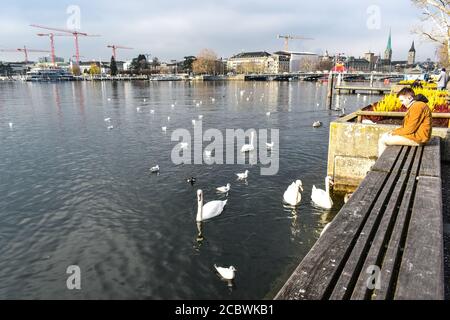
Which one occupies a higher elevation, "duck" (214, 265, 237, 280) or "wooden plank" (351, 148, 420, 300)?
"wooden plank" (351, 148, 420, 300)

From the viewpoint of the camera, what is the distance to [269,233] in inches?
389

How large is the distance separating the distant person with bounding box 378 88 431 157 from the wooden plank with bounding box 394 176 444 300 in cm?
376

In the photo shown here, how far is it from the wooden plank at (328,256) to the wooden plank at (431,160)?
1.82 metres

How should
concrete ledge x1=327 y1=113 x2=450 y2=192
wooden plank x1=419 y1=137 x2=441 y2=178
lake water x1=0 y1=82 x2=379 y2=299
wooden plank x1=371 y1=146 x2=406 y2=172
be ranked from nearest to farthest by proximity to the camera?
wooden plank x1=419 y1=137 x2=441 y2=178, wooden plank x1=371 y1=146 x2=406 y2=172, lake water x1=0 y1=82 x2=379 y2=299, concrete ledge x1=327 y1=113 x2=450 y2=192

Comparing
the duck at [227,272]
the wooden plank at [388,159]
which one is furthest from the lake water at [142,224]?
the wooden plank at [388,159]

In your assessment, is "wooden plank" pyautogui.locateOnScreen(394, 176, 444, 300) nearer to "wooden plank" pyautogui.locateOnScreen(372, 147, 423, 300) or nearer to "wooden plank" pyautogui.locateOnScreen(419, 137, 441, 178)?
"wooden plank" pyautogui.locateOnScreen(372, 147, 423, 300)

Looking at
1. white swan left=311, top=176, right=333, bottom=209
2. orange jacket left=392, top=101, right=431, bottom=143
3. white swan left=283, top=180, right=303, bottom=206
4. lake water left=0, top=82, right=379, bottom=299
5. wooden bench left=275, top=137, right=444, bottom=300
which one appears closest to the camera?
wooden bench left=275, top=137, right=444, bottom=300

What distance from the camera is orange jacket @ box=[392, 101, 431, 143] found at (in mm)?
8562

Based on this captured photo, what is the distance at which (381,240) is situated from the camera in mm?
4254

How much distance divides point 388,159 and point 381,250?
14.9 ft

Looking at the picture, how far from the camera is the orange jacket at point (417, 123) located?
28.1 feet

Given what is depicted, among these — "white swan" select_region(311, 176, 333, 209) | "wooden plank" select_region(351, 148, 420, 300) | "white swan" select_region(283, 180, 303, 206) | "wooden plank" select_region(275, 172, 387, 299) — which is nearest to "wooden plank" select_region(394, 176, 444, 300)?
"wooden plank" select_region(351, 148, 420, 300)
